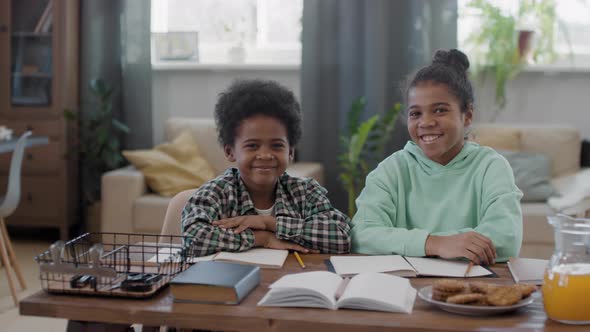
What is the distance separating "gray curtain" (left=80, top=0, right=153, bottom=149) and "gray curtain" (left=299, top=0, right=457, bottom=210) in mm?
997

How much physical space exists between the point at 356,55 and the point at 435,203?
2896 millimetres

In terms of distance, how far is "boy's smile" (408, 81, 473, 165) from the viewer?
1840 mm

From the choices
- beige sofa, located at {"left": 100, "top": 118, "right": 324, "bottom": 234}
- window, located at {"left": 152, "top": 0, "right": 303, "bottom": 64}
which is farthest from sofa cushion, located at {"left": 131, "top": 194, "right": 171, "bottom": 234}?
window, located at {"left": 152, "top": 0, "right": 303, "bottom": 64}

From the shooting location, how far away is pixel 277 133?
1798mm

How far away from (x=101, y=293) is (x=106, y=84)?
362cm

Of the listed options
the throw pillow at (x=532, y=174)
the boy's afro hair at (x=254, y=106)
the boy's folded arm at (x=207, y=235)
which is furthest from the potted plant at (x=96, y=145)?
the boy's folded arm at (x=207, y=235)

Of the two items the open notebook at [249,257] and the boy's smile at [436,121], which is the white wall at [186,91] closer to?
the boy's smile at [436,121]

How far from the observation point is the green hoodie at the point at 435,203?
1.68 m

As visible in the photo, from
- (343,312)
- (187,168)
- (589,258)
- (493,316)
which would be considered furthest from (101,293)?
(187,168)

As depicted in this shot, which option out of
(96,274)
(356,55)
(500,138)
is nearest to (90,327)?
(96,274)

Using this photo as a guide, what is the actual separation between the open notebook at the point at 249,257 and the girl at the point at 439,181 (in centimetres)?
23

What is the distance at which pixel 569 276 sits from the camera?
119cm

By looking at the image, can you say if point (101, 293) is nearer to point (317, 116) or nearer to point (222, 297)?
point (222, 297)

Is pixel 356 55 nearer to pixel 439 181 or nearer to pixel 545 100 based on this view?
pixel 545 100
